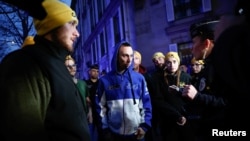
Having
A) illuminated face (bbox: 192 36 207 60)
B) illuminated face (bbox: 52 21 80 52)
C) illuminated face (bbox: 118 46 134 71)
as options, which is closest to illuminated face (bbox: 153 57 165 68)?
illuminated face (bbox: 118 46 134 71)

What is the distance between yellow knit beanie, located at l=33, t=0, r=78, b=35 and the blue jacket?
60.4 inches

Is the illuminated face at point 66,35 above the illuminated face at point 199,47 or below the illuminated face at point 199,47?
above

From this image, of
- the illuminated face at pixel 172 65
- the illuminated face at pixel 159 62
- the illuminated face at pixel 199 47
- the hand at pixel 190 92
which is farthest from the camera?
the illuminated face at pixel 159 62

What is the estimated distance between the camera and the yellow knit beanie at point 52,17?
6.70 feet

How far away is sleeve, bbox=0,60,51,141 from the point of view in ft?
4.97

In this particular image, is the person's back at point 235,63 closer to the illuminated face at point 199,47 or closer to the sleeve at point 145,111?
the illuminated face at point 199,47

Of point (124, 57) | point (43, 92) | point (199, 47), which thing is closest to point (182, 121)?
point (124, 57)

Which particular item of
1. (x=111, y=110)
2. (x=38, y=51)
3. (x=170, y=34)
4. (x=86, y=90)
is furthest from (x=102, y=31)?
(x=38, y=51)

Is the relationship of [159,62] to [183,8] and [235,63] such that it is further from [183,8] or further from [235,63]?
[183,8]

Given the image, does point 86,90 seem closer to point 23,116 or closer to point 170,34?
point 23,116

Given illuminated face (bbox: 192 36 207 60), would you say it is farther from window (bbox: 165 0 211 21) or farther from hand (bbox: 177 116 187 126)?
window (bbox: 165 0 211 21)

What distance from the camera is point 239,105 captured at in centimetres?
120

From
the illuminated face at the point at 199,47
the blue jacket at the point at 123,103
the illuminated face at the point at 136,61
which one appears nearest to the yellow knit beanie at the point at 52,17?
the illuminated face at the point at 199,47

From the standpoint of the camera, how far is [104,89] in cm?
359
